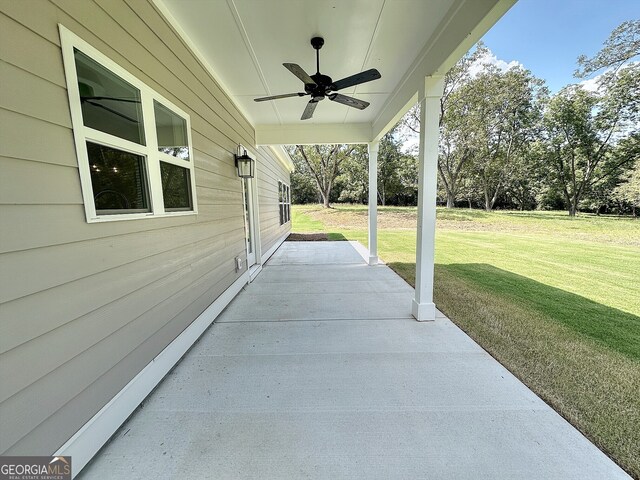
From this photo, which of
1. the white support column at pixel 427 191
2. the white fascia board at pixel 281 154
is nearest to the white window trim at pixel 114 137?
the white support column at pixel 427 191

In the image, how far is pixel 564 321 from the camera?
2.98m

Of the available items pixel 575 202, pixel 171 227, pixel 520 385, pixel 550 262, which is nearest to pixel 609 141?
pixel 575 202

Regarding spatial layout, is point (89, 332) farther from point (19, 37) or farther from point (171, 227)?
point (19, 37)

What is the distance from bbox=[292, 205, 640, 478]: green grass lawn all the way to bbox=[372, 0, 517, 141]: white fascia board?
2671mm

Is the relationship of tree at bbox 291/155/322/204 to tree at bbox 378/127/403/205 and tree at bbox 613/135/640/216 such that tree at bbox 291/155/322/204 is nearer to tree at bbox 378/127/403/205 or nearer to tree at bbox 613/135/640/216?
tree at bbox 378/127/403/205

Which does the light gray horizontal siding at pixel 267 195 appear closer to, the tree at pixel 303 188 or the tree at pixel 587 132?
the tree at pixel 587 132

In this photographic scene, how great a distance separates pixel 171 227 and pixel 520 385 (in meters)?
3.05

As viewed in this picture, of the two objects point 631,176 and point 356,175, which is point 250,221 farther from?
point 631,176

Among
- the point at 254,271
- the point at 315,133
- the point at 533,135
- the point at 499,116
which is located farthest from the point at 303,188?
the point at 254,271

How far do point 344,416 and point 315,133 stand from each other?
498 centimetres

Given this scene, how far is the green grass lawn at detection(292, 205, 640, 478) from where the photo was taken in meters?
1.71

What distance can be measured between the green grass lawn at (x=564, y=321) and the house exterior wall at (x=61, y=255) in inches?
112

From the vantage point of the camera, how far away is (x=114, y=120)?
66.9 inches

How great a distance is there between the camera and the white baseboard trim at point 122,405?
4.42ft
